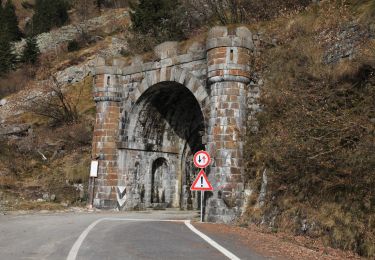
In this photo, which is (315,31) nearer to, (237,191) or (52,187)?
(237,191)

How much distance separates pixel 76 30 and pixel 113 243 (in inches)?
2027

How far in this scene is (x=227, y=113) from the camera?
15.5 metres

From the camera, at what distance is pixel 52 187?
22391mm

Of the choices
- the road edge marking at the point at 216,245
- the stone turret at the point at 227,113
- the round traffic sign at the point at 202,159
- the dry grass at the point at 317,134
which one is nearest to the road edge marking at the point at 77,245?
the road edge marking at the point at 216,245

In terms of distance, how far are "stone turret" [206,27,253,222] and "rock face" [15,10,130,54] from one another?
38738 millimetres

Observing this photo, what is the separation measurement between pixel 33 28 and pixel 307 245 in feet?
199

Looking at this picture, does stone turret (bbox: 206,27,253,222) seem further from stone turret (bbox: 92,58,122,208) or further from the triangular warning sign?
stone turret (bbox: 92,58,122,208)

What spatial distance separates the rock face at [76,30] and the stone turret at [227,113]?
38738 millimetres

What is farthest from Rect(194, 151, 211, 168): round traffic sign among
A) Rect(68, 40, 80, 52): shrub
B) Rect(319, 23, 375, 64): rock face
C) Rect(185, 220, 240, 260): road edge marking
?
Rect(68, 40, 80, 52): shrub

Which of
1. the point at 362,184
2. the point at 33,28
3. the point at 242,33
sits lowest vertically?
the point at 362,184

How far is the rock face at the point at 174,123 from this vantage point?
603 inches

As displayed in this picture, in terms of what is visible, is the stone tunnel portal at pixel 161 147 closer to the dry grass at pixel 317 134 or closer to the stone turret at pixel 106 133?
the stone turret at pixel 106 133

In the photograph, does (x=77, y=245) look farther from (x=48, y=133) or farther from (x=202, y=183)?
(x=48, y=133)

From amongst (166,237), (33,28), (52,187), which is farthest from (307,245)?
(33,28)
